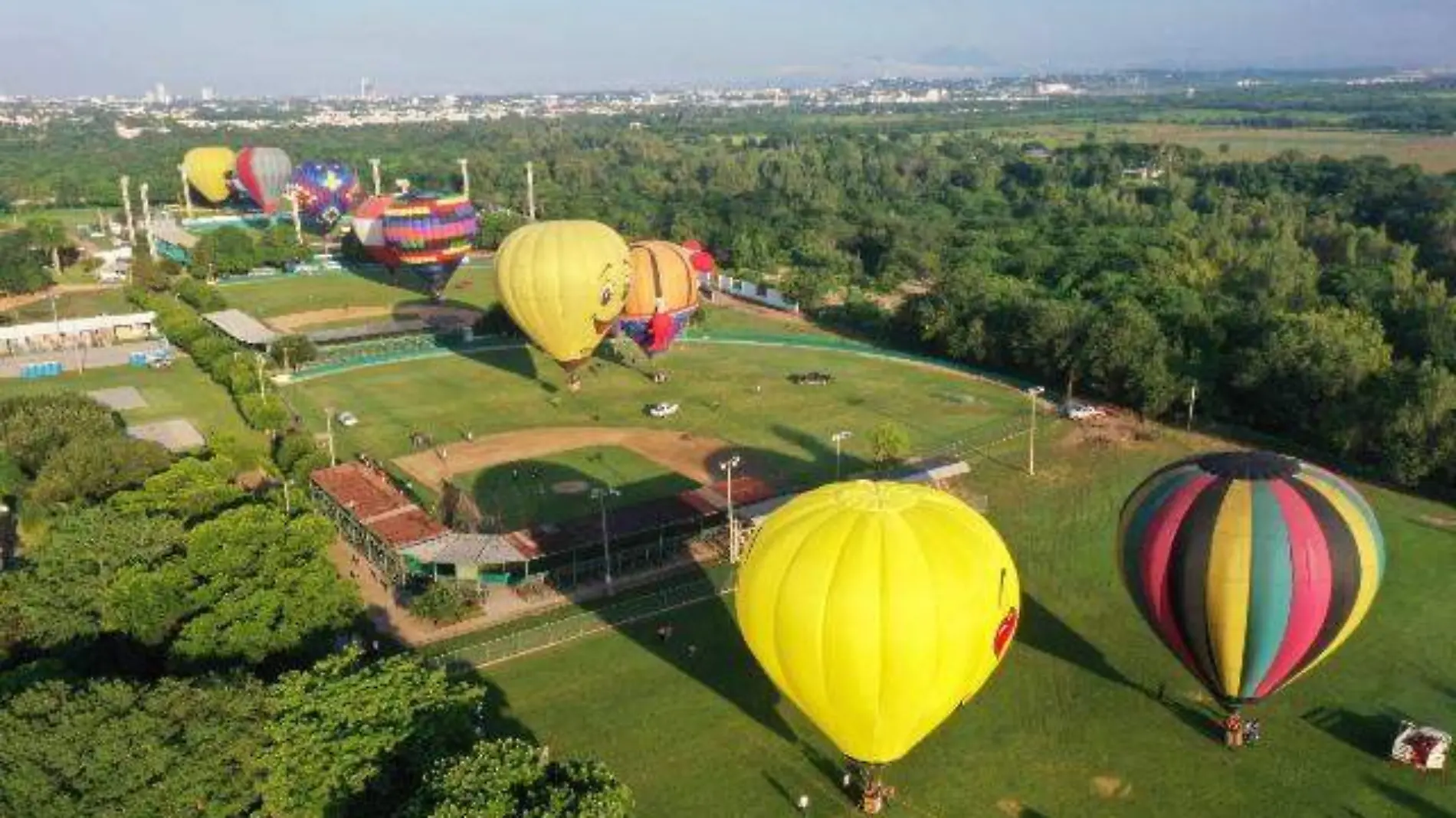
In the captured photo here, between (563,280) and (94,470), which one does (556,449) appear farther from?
(94,470)

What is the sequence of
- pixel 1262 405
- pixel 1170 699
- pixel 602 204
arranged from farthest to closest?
pixel 602 204 → pixel 1262 405 → pixel 1170 699

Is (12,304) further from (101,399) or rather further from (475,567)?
(475,567)

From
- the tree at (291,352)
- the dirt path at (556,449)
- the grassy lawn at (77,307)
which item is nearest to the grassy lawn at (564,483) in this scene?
the dirt path at (556,449)

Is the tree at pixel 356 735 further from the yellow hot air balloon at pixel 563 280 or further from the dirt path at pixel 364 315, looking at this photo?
the dirt path at pixel 364 315

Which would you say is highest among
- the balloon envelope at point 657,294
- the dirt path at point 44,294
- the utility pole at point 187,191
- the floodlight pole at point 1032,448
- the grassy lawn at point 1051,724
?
the utility pole at point 187,191

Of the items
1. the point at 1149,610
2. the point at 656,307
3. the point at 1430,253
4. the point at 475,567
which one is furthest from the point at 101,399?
the point at 1430,253

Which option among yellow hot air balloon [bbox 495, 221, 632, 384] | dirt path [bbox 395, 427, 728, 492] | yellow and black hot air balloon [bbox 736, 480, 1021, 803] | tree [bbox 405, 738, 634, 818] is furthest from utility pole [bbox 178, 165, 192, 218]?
yellow and black hot air balloon [bbox 736, 480, 1021, 803]
